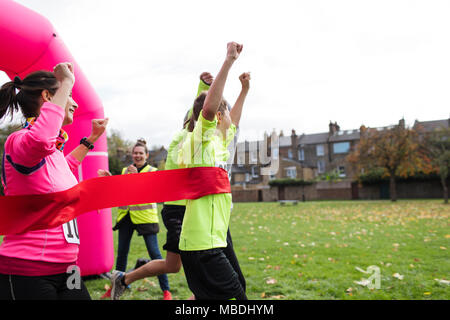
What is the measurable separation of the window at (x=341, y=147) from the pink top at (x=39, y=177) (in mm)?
59593

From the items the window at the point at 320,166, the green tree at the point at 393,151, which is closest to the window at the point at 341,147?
the window at the point at 320,166

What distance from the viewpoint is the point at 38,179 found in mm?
2098

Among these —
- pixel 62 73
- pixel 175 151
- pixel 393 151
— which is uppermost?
pixel 393 151

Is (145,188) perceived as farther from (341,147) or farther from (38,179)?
(341,147)

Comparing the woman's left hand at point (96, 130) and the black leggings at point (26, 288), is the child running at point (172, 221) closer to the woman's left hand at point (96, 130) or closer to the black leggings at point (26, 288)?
the woman's left hand at point (96, 130)

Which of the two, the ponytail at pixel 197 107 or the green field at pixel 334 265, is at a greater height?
the ponytail at pixel 197 107

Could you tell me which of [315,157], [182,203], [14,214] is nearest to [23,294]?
[14,214]

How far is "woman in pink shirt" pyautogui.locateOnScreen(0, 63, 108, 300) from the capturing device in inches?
76.8

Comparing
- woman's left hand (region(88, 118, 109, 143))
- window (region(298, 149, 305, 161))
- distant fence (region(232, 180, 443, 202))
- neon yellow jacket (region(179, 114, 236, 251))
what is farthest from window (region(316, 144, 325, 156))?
woman's left hand (region(88, 118, 109, 143))

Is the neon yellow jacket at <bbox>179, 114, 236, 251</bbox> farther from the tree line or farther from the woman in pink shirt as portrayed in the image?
the tree line

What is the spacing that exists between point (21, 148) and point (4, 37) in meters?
2.61

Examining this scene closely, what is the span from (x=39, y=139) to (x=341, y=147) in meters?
60.3

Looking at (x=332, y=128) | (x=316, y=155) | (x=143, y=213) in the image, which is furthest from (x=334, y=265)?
(x=332, y=128)

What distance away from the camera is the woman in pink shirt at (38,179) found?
195cm
